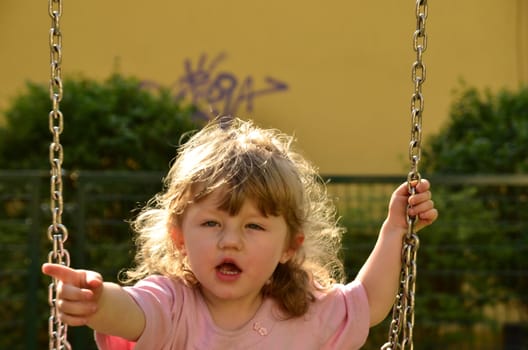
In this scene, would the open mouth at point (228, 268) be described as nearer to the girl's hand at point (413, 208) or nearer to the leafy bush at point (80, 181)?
the girl's hand at point (413, 208)

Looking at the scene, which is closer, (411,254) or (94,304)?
(94,304)

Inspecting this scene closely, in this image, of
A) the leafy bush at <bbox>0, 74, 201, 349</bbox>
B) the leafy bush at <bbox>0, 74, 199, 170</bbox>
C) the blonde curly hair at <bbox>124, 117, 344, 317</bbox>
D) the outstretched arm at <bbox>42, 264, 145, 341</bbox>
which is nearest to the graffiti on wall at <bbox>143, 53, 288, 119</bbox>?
the leafy bush at <bbox>0, 74, 201, 349</bbox>

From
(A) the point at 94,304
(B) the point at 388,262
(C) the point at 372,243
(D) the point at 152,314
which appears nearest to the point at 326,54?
(C) the point at 372,243

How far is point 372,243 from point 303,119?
296 cm

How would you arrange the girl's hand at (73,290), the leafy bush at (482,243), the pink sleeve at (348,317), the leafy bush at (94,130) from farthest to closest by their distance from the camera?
the leafy bush at (94,130) → the leafy bush at (482,243) → the pink sleeve at (348,317) → the girl's hand at (73,290)

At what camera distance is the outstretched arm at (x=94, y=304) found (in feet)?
7.47

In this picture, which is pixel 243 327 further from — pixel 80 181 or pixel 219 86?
pixel 219 86

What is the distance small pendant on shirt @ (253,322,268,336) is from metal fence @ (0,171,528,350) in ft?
9.84

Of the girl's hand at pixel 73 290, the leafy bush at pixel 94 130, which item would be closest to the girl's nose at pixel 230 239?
the girl's hand at pixel 73 290

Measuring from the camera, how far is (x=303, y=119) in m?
8.81

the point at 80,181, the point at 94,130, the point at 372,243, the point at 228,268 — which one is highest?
the point at 94,130

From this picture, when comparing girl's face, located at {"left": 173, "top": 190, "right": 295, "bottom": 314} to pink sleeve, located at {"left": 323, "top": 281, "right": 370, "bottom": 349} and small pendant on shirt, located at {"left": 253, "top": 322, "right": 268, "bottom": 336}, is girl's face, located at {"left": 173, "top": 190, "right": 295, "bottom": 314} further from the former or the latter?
pink sleeve, located at {"left": 323, "top": 281, "right": 370, "bottom": 349}

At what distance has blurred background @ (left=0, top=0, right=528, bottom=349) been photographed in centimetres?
584

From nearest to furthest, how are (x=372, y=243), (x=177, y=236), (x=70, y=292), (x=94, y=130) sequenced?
(x=70, y=292), (x=177, y=236), (x=372, y=243), (x=94, y=130)
